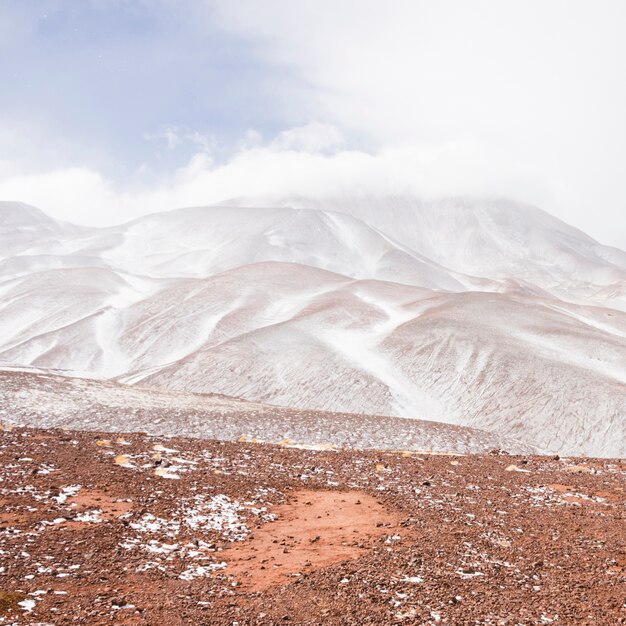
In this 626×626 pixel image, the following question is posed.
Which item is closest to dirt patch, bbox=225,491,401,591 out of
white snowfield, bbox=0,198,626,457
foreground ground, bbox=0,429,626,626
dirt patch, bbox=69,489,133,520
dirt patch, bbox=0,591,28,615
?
foreground ground, bbox=0,429,626,626

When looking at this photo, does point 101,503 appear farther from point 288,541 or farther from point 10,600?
point 10,600

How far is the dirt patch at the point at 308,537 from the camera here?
10.7 meters

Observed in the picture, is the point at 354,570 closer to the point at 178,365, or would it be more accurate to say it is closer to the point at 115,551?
the point at 115,551

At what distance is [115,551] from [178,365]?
2143 inches

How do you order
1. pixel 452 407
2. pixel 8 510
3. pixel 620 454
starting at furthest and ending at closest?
pixel 452 407, pixel 620 454, pixel 8 510

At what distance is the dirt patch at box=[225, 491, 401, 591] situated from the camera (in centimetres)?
1069

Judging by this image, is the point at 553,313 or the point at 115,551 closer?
the point at 115,551

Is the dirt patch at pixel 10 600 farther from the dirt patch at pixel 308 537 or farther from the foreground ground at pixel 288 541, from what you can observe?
the dirt patch at pixel 308 537

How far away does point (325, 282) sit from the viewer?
127m

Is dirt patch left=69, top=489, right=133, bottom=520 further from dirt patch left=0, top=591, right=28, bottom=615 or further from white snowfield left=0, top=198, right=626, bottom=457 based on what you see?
white snowfield left=0, top=198, right=626, bottom=457

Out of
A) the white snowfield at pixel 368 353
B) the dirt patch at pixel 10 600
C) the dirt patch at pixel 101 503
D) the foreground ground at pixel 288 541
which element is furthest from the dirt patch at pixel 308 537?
the white snowfield at pixel 368 353

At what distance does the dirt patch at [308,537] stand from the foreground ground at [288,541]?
2.2 inches

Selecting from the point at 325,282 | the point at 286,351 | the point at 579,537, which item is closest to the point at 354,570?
the point at 579,537

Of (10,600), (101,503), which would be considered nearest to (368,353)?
(101,503)
